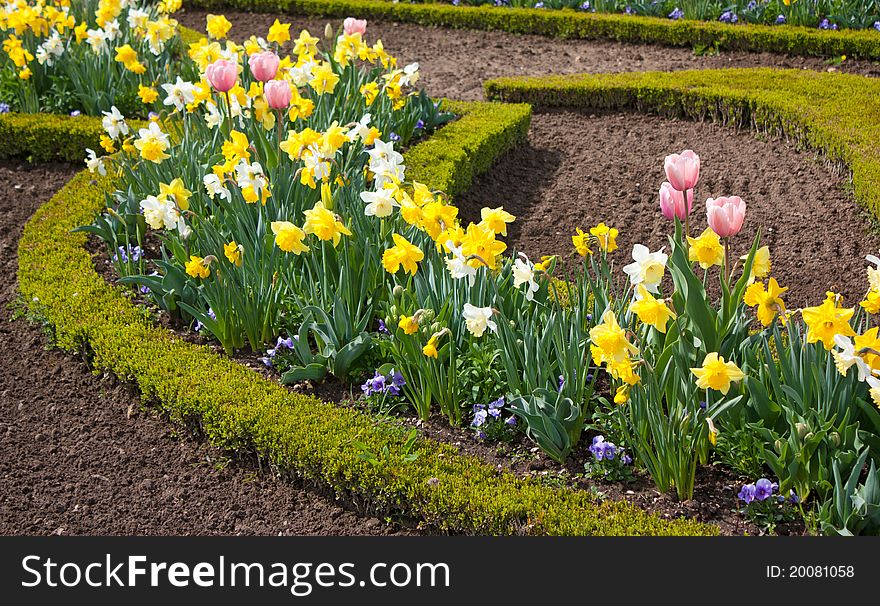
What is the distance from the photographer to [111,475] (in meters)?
4.04

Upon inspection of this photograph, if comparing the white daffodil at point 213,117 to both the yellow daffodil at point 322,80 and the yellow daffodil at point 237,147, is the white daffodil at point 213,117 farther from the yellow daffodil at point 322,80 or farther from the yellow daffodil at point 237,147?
the yellow daffodil at point 237,147

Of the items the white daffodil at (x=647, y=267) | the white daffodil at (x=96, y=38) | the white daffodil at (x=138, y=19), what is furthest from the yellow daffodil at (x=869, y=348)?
the white daffodil at (x=138, y=19)

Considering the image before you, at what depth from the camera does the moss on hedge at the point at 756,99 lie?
21.8 ft

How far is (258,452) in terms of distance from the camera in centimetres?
396

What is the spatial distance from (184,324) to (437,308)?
144cm

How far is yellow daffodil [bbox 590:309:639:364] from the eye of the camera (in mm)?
3090

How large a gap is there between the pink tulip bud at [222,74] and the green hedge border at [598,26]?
5.87 metres

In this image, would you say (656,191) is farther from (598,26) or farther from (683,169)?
(598,26)

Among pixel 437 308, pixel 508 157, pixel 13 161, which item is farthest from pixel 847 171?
pixel 13 161

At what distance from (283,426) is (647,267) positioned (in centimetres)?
157

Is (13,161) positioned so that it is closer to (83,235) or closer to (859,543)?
(83,235)

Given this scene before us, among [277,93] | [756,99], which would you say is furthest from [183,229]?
[756,99]

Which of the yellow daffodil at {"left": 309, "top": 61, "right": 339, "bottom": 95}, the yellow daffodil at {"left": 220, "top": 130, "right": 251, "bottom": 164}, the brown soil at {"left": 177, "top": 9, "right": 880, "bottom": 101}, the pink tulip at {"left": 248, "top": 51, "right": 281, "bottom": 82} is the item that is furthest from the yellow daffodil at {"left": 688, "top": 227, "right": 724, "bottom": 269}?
the brown soil at {"left": 177, "top": 9, "right": 880, "bottom": 101}

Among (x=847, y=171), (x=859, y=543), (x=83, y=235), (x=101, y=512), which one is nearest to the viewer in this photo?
(x=859, y=543)
